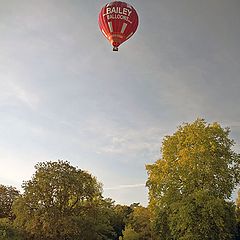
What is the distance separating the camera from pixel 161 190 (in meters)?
34.5

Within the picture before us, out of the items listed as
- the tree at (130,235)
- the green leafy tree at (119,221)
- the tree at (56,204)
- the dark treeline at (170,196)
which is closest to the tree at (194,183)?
the dark treeline at (170,196)

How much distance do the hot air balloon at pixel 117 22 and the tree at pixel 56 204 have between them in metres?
13.1

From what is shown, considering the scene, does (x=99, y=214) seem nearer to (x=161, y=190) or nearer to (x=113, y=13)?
(x=161, y=190)

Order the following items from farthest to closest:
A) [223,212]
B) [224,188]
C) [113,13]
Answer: [224,188]
[223,212]
[113,13]

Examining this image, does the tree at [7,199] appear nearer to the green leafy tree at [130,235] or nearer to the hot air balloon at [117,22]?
the green leafy tree at [130,235]

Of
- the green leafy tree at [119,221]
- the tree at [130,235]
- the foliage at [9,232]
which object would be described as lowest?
the foliage at [9,232]

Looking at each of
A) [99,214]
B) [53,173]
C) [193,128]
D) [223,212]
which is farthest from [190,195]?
[53,173]

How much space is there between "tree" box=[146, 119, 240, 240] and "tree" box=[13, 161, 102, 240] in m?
6.35

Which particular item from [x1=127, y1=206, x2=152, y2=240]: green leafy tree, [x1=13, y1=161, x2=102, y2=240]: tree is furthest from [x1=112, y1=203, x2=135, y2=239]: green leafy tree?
[x1=13, y1=161, x2=102, y2=240]: tree

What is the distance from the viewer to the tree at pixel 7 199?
44.6 m

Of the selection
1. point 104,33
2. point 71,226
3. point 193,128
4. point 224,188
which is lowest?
point 71,226

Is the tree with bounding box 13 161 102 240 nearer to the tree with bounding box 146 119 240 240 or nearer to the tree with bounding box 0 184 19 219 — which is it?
the tree with bounding box 146 119 240 240

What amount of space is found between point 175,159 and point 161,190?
10.3 ft

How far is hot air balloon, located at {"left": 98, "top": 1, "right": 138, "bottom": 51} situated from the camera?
28.3 m
